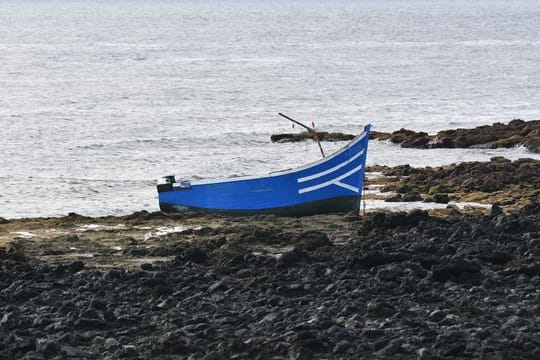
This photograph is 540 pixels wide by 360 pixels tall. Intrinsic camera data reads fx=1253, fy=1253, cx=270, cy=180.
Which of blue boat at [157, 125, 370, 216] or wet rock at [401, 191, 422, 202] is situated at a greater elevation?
blue boat at [157, 125, 370, 216]

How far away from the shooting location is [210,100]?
58125 millimetres

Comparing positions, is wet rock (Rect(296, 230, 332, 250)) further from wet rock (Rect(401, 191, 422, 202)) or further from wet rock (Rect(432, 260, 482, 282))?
wet rock (Rect(401, 191, 422, 202))

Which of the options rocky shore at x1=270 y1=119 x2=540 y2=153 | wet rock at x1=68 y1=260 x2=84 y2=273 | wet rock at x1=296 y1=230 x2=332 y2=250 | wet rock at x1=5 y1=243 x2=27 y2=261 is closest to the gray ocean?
rocky shore at x1=270 y1=119 x2=540 y2=153

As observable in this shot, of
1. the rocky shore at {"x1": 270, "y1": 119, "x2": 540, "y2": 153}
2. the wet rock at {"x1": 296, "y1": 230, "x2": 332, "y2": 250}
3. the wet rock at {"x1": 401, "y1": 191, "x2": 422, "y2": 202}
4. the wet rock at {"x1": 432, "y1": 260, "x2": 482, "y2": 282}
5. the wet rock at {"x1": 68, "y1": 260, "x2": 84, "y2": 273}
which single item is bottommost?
the wet rock at {"x1": 401, "y1": 191, "x2": 422, "y2": 202}

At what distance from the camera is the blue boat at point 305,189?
24391 mm

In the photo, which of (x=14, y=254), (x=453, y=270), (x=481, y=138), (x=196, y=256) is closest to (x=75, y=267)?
(x=196, y=256)

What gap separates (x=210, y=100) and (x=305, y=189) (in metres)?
34.1

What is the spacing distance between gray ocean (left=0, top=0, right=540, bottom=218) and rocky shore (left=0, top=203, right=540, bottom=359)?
1006 cm

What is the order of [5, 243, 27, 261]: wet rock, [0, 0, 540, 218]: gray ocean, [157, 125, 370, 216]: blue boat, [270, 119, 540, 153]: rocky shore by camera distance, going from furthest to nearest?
[270, 119, 540, 153]: rocky shore → [0, 0, 540, 218]: gray ocean → [157, 125, 370, 216]: blue boat → [5, 243, 27, 261]: wet rock

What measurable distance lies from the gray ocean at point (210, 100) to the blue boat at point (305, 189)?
4.14m

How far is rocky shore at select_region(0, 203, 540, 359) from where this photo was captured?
12.1 metres

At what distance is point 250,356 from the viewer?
38.9ft

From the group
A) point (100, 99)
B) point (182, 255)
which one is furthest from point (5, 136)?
point (182, 255)

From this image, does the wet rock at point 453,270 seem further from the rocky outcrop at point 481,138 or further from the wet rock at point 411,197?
the rocky outcrop at point 481,138
